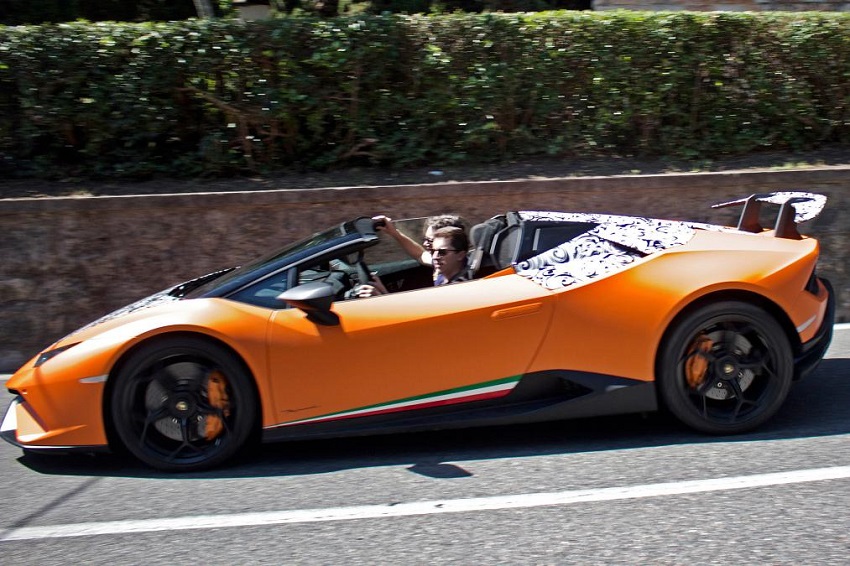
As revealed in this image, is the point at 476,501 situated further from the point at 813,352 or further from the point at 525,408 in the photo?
the point at 813,352

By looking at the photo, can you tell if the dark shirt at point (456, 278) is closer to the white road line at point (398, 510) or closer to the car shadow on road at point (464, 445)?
the car shadow on road at point (464, 445)

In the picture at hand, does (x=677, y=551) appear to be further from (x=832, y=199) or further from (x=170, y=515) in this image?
(x=832, y=199)

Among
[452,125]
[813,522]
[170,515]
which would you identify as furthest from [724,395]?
[452,125]

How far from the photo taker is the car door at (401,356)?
14.1ft

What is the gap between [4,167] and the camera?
27.6ft

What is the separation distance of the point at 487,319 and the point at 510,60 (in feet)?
16.4

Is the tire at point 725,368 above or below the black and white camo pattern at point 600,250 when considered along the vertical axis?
below

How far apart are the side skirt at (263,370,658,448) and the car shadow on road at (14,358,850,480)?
173mm

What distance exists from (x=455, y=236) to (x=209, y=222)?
10.3 feet

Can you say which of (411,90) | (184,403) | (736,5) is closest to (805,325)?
(184,403)

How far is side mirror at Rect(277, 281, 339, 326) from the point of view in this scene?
13.8ft

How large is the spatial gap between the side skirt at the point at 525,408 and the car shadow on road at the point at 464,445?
173 millimetres

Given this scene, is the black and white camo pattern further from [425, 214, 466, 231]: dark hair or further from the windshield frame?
the windshield frame

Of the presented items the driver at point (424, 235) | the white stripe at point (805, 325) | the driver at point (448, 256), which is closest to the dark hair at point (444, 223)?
the driver at point (424, 235)
